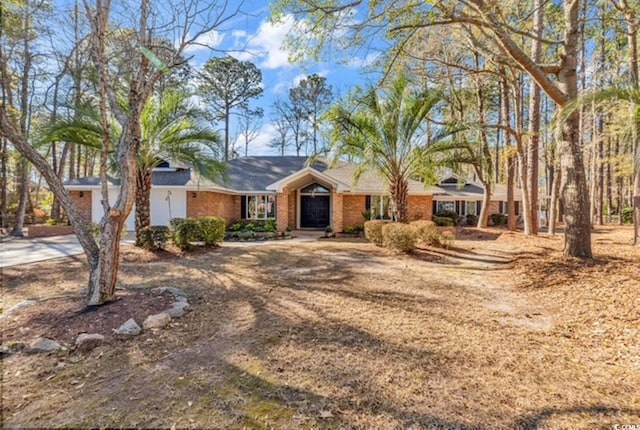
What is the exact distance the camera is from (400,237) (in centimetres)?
1045

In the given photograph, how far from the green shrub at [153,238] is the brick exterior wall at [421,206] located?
1316cm

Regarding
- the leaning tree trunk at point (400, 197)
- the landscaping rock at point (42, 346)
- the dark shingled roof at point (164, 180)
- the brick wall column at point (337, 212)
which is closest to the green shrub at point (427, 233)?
the leaning tree trunk at point (400, 197)

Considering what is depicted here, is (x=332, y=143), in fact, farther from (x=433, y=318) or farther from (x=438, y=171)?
(x=433, y=318)

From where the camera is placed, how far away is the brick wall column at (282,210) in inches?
671

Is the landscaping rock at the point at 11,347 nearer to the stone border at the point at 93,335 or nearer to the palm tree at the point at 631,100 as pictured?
the stone border at the point at 93,335

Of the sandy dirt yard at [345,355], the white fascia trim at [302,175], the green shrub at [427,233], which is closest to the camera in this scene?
the sandy dirt yard at [345,355]

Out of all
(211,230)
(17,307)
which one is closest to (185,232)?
(211,230)

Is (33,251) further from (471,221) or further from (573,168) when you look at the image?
(471,221)

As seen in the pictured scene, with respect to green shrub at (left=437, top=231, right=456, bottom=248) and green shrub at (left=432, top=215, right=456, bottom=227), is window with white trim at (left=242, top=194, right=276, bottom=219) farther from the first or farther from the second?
green shrub at (left=437, top=231, right=456, bottom=248)

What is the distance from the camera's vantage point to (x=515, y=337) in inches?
168

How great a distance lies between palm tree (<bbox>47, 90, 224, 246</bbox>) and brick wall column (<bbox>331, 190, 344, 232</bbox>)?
24.6 ft

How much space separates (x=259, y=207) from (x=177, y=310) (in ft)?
47.2

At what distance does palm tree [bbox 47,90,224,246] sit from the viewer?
10.6m

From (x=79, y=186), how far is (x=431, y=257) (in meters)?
18.1
